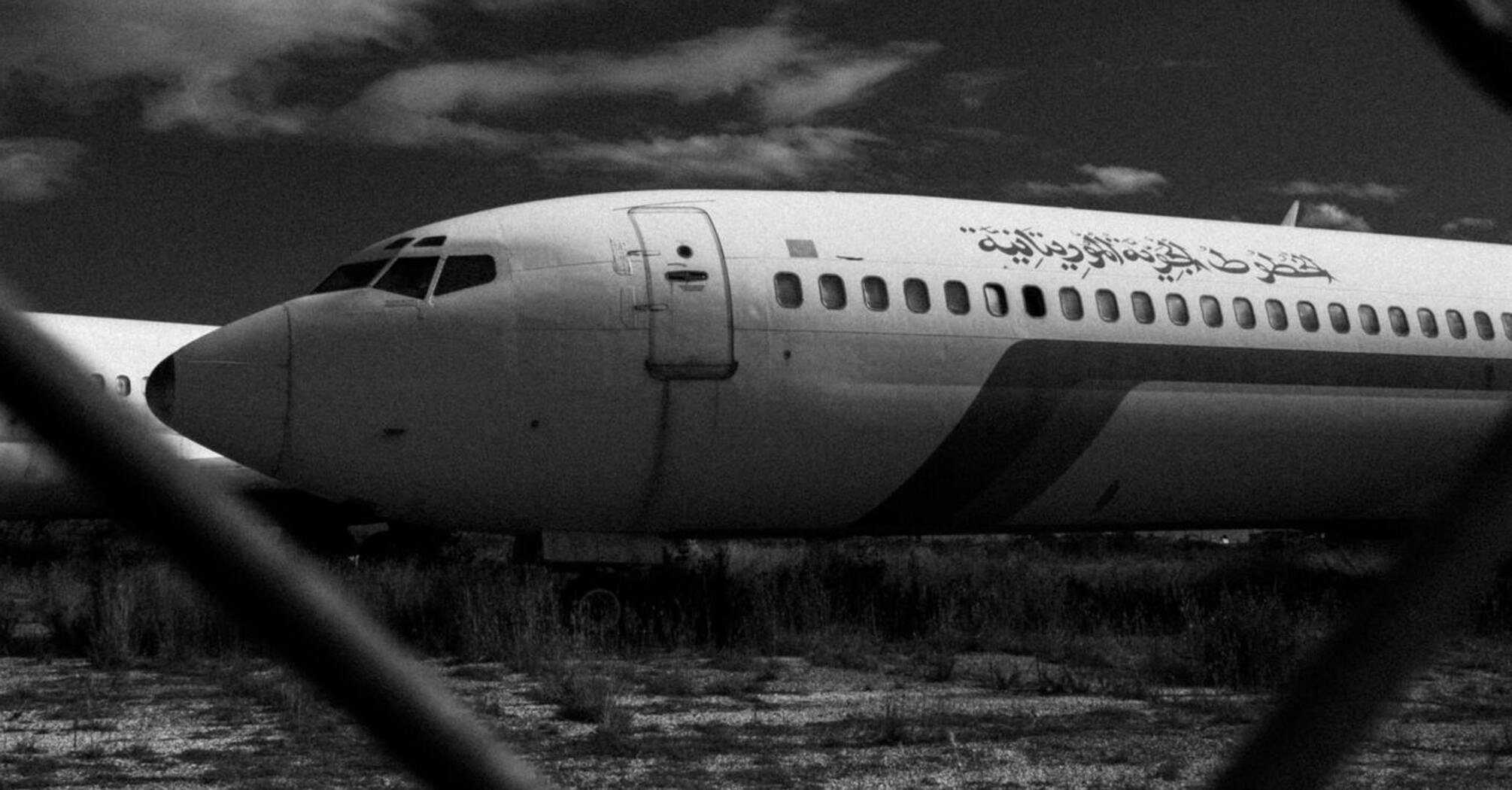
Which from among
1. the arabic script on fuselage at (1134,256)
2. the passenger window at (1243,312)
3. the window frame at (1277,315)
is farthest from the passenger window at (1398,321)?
the passenger window at (1243,312)

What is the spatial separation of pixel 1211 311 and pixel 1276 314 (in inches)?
25.9

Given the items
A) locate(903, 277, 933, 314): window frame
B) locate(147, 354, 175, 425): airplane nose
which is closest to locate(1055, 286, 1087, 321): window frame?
locate(903, 277, 933, 314): window frame

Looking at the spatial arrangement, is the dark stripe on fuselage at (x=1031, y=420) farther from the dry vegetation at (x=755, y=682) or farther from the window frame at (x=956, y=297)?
the dry vegetation at (x=755, y=682)

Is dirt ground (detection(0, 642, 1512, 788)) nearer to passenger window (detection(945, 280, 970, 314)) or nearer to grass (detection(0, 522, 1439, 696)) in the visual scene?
grass (detection(0, 522, 1439, 696))

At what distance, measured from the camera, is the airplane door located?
973cm

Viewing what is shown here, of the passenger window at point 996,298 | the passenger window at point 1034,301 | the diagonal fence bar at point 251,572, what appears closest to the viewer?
the diagonal fence bar at point 251,572

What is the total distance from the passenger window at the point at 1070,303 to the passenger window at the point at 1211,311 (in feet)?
3.90

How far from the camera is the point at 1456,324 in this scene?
41.1 ft

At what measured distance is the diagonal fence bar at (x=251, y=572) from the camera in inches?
22.4

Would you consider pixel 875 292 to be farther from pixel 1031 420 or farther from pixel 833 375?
pixel 1031 420

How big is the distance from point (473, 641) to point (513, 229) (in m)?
2.97

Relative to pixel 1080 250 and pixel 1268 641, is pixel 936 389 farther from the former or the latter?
pixel 1268 641

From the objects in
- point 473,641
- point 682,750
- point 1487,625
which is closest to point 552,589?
point 473,641

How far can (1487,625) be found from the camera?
37.4ft
